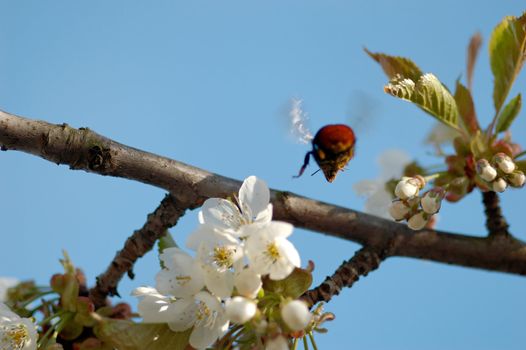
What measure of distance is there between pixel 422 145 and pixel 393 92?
1127 mm

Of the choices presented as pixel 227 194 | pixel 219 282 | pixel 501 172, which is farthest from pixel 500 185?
pixel 219 282

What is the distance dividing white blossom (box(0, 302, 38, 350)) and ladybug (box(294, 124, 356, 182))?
103 centimetres

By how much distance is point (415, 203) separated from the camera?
2.27 metres

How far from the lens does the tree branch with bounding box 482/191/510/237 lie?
271cm

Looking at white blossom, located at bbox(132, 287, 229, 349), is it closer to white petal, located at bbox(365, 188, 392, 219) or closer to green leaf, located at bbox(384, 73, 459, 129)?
green leaf, located at bbox(384, 73, 459, 129)

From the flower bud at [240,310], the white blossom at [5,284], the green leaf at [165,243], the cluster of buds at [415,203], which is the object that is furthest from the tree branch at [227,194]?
the white blossom at [5,284]

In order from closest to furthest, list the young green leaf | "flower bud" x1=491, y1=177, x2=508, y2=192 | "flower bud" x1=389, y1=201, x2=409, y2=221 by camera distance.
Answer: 1. "flower bud" x1=389, y1=201, x2=409, y2=221
2. "flower bud" x1=491, y1=177, x2=508, y2=192
3. the young green leaf

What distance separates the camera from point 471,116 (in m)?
2.70

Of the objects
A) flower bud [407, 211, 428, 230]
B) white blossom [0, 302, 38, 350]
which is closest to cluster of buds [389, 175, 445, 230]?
flower bud [407, 211, 428, 230]

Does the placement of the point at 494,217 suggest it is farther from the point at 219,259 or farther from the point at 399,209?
the point at 219,259

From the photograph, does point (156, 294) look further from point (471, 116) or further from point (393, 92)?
point (471, 116)

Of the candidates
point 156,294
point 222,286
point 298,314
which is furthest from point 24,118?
point 298,314

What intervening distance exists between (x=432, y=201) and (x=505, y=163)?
361 millimetres

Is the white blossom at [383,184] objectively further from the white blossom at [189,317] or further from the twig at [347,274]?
the white blossom at [189,317]
